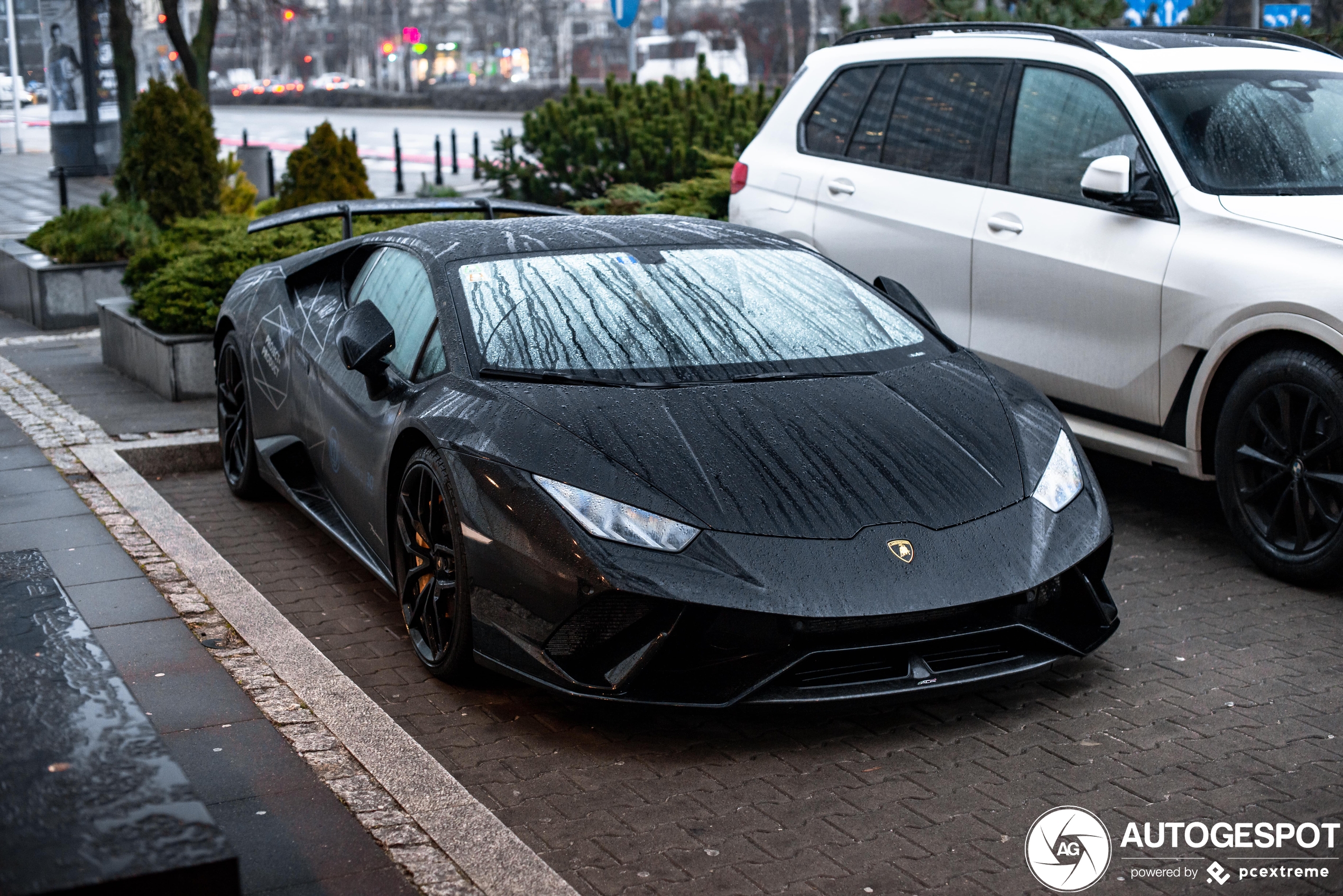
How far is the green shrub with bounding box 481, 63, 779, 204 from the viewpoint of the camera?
1388 centimetres

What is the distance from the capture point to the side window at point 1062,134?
628 centimetres

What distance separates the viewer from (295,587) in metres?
5.79

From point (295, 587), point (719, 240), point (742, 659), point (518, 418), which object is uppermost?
point (719, 240)

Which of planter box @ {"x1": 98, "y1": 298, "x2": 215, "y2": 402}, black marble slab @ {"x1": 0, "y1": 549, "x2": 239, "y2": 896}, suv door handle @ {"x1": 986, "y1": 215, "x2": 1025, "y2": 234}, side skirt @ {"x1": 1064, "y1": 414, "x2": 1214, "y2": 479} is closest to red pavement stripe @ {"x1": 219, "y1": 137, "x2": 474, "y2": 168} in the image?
planter box @ {"x1": 98, "y1": 298, "x2": 215, "y2": 402}

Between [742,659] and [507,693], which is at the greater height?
[742,659]

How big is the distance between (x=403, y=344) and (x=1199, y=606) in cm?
297

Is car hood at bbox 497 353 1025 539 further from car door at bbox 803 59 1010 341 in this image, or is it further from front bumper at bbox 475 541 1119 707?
car door at bbox 803 59 1010 341

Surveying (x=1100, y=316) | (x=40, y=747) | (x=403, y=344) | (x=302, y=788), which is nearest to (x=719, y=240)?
(x=403, y=344)

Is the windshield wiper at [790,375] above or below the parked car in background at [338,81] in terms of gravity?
below

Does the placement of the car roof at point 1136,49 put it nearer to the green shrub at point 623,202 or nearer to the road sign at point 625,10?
the green shrub at point 623,202

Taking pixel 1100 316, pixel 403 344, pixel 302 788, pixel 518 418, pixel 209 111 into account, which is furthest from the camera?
pixel 209 111

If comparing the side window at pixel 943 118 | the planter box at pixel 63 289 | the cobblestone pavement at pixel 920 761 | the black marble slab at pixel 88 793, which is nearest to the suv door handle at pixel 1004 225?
the side window at pixel 943 118

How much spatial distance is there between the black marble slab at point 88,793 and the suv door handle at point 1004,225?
4.54 meters

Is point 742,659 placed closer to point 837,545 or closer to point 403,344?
point 837,545
